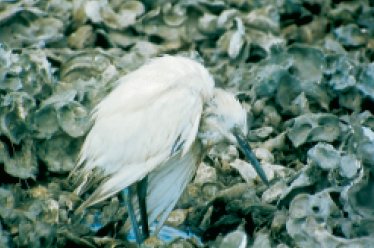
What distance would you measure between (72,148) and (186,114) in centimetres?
59

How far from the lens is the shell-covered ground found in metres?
2.25

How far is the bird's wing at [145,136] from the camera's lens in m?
2.19

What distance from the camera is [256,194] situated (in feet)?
8.32

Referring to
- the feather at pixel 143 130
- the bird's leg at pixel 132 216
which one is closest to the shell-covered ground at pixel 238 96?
the bird's leg at pixel 132 216

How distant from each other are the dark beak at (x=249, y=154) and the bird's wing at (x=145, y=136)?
14cm

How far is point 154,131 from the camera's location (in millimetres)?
2197

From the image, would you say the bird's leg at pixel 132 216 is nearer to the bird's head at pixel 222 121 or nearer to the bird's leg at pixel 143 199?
the bird's leg at pixel 143 199

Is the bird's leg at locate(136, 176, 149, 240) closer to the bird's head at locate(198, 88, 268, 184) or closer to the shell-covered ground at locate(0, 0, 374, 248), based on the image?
the shell-covered ground at locate(0, 0, 374, 248)

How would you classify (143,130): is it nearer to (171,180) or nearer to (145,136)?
(145,136)

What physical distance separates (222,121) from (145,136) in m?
0.19

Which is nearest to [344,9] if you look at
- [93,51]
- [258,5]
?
[258,5]

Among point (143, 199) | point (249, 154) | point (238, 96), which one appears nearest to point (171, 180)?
point (143, 199)

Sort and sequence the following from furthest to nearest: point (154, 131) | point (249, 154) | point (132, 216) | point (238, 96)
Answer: point (238, 96), point (249, 154), point (132, 216), point (154, 131)

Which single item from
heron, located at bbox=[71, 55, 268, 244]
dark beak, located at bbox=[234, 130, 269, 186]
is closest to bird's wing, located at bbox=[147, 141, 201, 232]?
heron, located at bbox=[71, 55, 268, 244]
